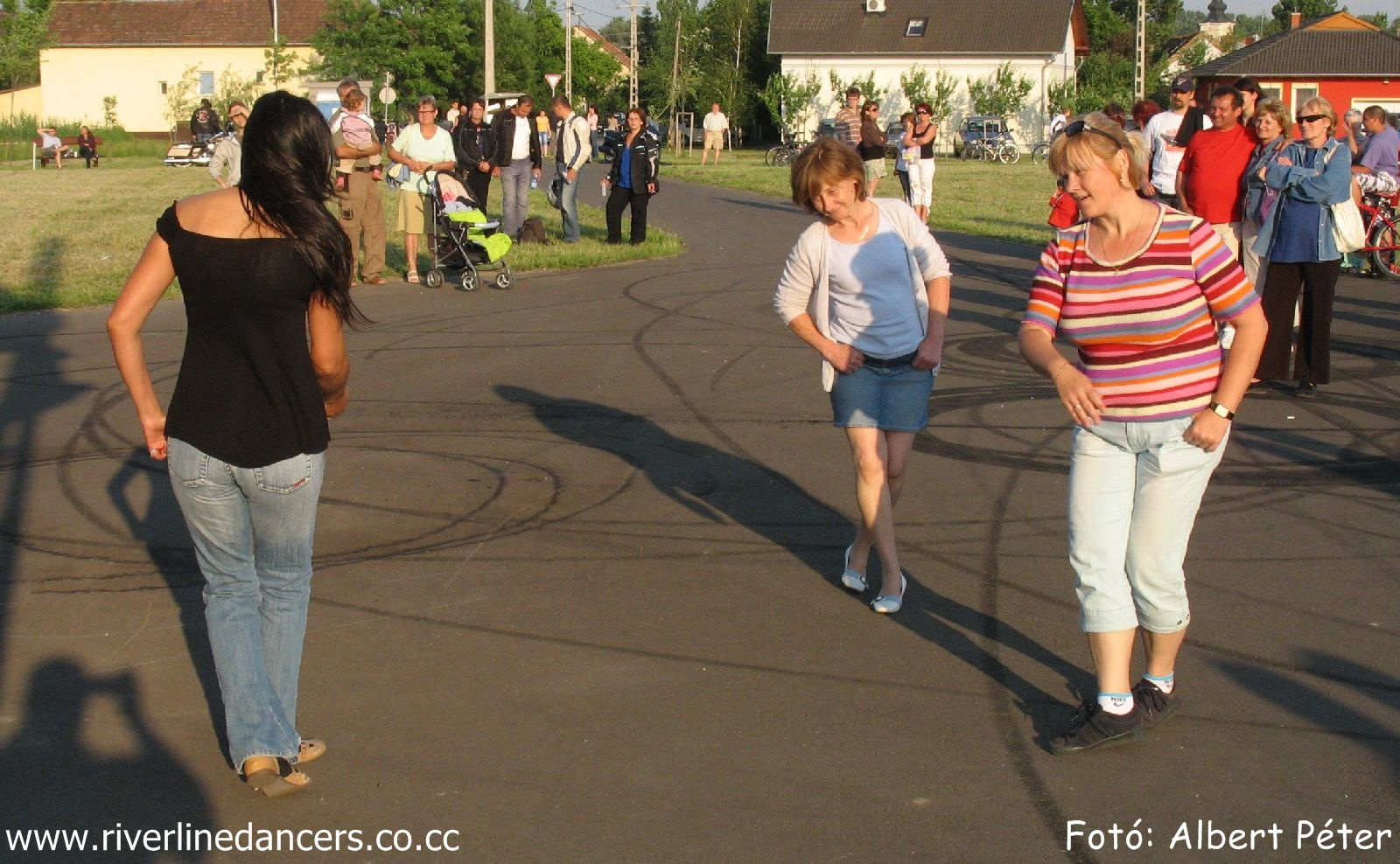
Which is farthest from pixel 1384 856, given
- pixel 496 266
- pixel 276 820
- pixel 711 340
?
Result: pixel 496 266

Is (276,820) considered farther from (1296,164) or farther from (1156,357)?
(1296,164)

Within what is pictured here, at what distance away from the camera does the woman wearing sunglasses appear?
10.0 metres

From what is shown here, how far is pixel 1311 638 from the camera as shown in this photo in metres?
5.64

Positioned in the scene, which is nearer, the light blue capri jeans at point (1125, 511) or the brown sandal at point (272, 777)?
the brown sandal at point (272, 777)

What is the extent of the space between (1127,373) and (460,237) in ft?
40.1

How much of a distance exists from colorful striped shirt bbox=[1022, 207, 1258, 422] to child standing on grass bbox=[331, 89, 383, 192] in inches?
478

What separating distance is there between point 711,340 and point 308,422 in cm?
851

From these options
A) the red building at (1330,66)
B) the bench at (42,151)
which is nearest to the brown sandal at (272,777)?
the bench at (42,151)

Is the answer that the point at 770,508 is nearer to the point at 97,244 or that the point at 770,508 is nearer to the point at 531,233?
the point at 531,233

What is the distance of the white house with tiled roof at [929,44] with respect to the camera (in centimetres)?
6656

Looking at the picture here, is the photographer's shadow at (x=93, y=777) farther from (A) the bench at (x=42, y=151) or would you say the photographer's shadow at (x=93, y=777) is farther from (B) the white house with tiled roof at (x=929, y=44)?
(B) the white house with tiled roof at (x=929, y=44)

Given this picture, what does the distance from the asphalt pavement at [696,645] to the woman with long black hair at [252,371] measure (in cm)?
43

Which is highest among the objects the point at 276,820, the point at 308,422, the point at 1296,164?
the point at 1296,164

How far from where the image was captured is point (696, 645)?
18.6ft
